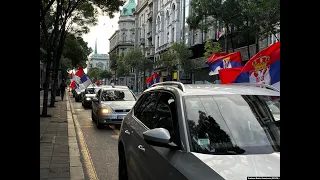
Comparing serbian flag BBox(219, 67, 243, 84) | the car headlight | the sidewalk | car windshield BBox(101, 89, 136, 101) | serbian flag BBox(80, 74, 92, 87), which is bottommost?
the sidewalk

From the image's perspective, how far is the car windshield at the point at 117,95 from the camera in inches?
527

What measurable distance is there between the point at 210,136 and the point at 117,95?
10.9 meters

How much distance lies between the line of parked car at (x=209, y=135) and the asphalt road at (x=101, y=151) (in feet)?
7.36

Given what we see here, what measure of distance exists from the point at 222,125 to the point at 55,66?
2041 cm

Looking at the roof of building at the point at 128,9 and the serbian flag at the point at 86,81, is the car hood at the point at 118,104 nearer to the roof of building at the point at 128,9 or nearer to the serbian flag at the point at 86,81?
the serbian flag at the point at 86,81

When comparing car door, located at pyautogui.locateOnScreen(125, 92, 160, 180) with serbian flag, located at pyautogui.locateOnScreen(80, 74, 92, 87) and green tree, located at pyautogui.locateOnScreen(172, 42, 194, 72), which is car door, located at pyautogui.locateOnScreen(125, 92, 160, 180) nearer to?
serbian flag, located at pyautogui.locateOnScreen(80, 74, 92, 87)

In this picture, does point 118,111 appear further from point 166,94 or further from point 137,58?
point 137,58

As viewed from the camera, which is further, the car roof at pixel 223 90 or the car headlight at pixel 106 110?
the car headlight at pixel 106 110

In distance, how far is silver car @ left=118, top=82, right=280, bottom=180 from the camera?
2.50 meters

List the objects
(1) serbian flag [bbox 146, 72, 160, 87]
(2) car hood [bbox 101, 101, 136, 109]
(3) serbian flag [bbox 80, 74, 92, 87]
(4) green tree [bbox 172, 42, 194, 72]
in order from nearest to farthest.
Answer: (2) car hood [bbox 101, 101, 136, 109] < (1) serbian flag [bbox 146, 72, 160, 87] < (3) serbian flag [bbox 80, 74, 92, 87] < (4) green tree [bbox 172, 42, 194, 72]

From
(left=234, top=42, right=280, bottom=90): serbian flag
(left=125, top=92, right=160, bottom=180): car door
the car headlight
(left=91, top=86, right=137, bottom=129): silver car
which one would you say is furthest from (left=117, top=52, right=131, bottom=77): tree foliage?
(left=125, top=92, right=160, bottom=180): car door

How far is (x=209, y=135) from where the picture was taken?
3.00 m

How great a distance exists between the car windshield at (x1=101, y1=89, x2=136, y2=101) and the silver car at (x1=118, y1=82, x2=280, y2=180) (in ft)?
30.7

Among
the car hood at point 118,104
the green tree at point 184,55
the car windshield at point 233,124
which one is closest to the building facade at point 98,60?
the green tree at point 184,55
